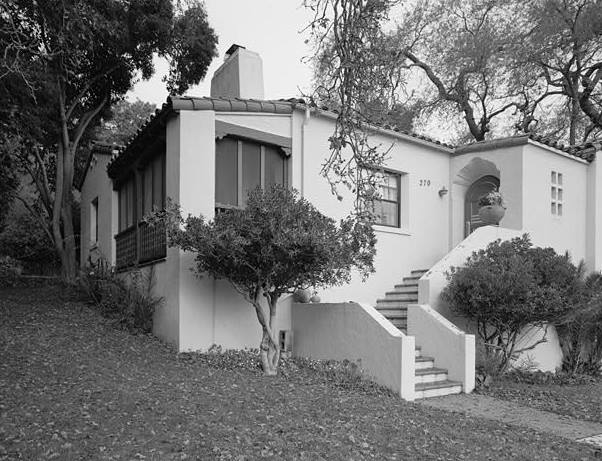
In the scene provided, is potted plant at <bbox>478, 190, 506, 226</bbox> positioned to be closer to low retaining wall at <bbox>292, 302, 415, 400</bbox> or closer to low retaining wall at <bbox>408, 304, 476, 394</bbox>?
low retaining wall at <bbox>408, 304, 476, 394</bbox>

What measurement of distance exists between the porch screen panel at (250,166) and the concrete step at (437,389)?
4296mm

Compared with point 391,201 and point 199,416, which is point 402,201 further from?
point 199,416

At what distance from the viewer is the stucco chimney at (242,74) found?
11000 mm

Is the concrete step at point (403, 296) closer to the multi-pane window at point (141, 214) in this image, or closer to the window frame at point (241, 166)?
the window frame at point (241, 166)

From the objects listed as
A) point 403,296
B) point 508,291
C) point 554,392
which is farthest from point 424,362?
point 554,392

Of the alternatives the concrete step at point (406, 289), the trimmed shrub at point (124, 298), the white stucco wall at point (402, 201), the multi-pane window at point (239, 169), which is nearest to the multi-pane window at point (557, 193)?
the white stucco wall at point (402, 201)

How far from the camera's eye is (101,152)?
15586 millimetres

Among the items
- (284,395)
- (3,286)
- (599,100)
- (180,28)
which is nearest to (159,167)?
(284,395)

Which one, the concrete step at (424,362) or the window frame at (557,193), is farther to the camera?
the window frame at (557,193)

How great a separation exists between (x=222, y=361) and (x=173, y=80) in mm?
11059

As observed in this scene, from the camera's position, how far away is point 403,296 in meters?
11.3

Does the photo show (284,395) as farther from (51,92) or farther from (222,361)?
(51,92)

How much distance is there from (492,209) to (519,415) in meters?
5.14

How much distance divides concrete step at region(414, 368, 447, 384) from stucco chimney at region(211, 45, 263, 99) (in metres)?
6.07
